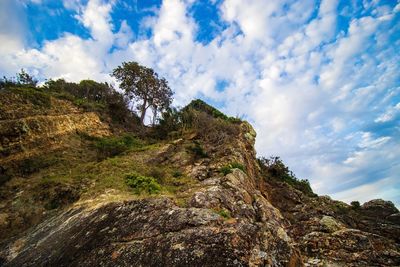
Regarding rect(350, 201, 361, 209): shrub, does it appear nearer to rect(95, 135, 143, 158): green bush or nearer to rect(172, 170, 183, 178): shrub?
rect(172, 170, 183, 178): shrub

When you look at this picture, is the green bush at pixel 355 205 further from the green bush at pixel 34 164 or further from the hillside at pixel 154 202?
the green bush at pixel 34 164

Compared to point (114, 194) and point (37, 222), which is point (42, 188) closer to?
point (37, 222)

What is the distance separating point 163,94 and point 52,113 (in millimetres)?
13420

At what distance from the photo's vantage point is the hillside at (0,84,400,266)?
7.03 m

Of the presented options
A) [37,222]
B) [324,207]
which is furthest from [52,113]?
[324,207]

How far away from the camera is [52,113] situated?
1784cm

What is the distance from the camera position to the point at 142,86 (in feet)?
93.6

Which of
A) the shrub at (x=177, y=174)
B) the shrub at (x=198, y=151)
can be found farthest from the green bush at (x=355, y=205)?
the shrub at (x=177, y=174)

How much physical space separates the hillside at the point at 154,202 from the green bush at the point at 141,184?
55mm

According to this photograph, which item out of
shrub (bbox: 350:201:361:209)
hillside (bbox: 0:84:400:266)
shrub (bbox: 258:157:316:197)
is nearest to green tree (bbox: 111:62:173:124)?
hillside (bbox: 0:84:400:266)

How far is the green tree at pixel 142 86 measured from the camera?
28.3 m

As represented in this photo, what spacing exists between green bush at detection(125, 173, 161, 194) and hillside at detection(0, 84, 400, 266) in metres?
0.06

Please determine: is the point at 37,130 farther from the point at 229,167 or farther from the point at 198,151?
the point at 229,167

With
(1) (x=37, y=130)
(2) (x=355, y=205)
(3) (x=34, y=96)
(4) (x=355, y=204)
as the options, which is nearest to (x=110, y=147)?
(1) (x=37, y=130)
